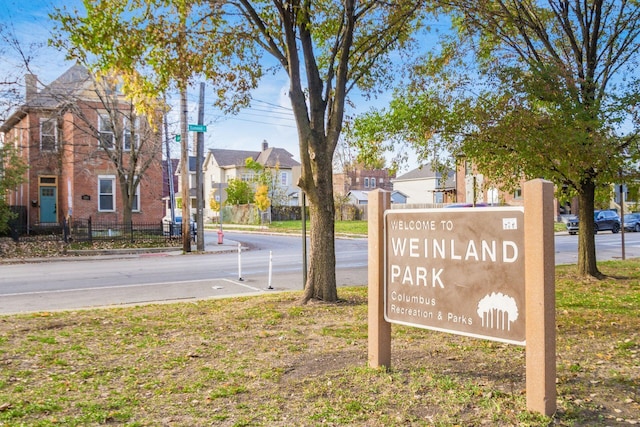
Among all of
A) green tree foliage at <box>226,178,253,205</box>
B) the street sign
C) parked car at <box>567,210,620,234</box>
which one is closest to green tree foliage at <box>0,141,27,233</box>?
the street sign

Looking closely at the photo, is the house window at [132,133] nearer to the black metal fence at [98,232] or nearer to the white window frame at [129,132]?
the white window frame at [129,132]

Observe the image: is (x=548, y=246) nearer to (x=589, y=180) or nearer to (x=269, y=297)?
(x=269, y=297)

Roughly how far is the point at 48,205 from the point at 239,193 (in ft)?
98.2

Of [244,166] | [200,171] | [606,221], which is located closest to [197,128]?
[200,171]

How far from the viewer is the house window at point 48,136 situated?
28638mm

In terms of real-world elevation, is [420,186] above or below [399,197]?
above

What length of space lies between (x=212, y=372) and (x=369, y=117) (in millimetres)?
8598

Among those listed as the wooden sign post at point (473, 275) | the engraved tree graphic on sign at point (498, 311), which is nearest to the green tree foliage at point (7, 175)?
the wooden sign post at point (473, 275)

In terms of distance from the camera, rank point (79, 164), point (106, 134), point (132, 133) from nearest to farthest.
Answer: point (132, 133), point (106, 134), point (79, 164)

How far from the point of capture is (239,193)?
61094 millimetres

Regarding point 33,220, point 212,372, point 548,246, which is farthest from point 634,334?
point 33,220

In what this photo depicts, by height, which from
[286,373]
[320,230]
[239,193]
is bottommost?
[286,373]

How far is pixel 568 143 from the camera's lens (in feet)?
33.7

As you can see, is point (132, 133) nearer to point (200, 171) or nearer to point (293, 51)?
point (200, 171)
